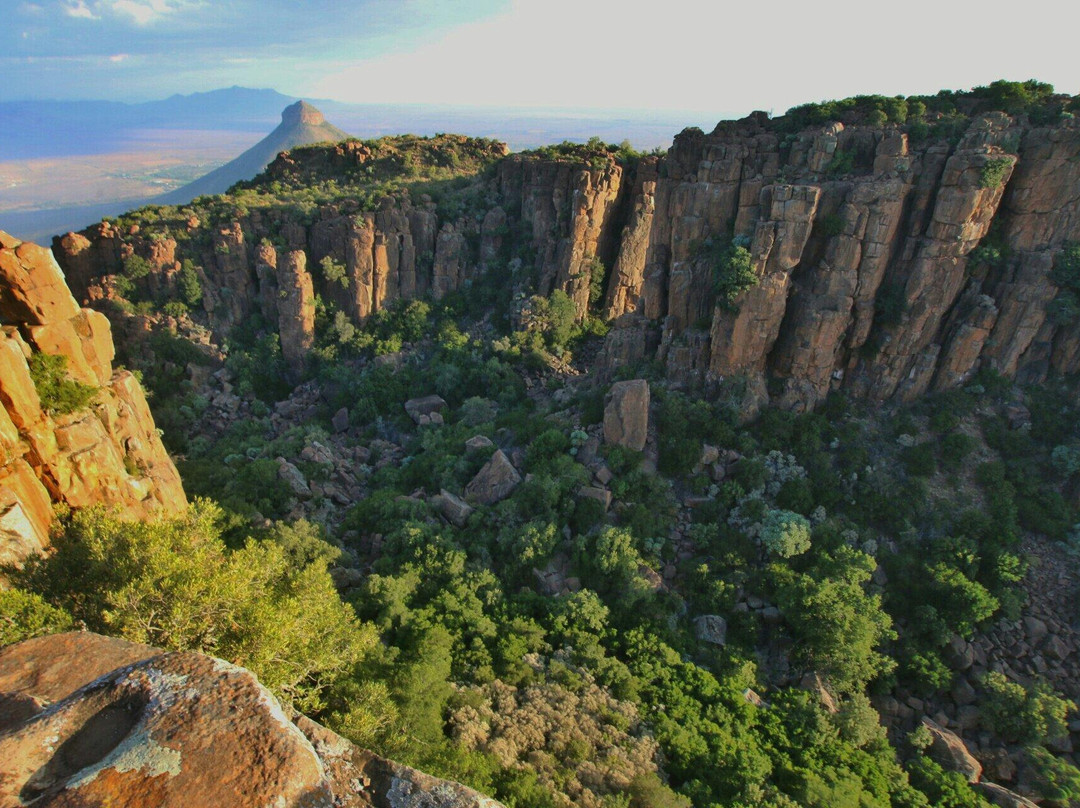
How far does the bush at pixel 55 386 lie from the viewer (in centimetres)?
1816

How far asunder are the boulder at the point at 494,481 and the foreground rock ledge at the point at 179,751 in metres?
19.9

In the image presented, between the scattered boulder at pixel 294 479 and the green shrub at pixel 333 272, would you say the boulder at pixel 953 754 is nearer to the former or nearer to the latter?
the scattered boulder at pixel 294 479

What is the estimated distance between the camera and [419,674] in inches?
→ 743

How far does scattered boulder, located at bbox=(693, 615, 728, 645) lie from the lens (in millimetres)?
24422

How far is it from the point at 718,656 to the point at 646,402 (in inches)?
496

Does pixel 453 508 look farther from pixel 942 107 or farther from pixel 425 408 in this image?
pixel 942 107

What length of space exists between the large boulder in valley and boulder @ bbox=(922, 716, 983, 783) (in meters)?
16.5

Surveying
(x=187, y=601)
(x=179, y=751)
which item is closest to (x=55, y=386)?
(x=187, y=601)

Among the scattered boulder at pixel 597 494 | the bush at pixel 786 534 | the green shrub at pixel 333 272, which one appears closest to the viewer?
the bush at pixel 786 534

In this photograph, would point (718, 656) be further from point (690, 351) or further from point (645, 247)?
point (645, 247)

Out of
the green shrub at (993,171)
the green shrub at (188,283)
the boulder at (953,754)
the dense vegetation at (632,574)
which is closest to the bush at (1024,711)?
the dense vegetation at (632,574)

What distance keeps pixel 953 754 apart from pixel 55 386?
33167mm

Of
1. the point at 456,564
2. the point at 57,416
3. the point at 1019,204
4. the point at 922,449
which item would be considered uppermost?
the point at 1019,204

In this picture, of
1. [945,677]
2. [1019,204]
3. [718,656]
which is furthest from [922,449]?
[718,656]
